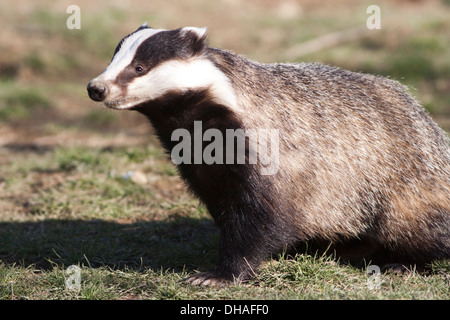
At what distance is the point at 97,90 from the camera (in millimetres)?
3594

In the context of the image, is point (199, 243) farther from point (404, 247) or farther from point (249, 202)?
point (404, 247)

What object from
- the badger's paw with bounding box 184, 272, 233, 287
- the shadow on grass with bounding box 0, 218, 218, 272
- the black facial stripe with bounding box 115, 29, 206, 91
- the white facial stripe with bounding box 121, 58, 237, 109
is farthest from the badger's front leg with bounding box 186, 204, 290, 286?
the black facial stripe with bounding box 115, 29, 206, 91

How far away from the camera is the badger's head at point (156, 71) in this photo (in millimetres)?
3648

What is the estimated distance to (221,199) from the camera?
3.94 metres

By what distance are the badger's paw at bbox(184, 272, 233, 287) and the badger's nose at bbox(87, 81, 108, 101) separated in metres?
1.26

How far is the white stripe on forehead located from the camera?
3650 mm

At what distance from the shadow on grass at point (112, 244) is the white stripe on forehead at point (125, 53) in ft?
4.48

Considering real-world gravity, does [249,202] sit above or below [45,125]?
below

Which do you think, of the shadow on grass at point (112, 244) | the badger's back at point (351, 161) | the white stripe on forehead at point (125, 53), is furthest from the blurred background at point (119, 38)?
the white stripe on forehead at point (125, 53)

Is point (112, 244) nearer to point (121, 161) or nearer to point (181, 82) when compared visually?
point (181, 82)

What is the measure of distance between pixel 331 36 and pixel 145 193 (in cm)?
675

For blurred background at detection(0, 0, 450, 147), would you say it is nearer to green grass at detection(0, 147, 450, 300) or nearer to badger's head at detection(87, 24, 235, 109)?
green grass at detection(0, 147, 450, 300)

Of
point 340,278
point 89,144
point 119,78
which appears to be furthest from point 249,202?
point 89,144

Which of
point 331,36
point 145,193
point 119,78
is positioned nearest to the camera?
point 119,78
